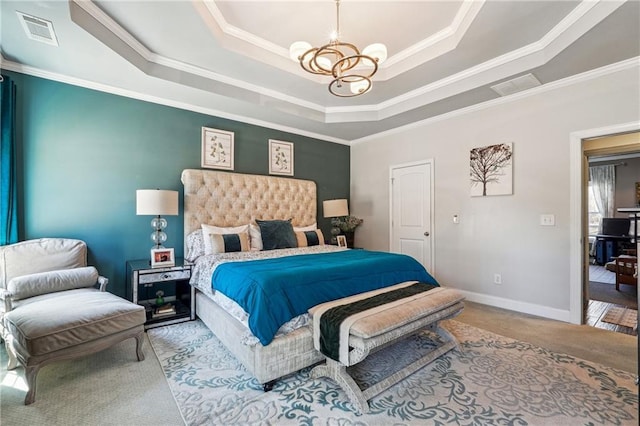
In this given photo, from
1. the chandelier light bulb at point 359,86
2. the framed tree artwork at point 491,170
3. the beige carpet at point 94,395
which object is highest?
the chandelier light bulb at point 359,86

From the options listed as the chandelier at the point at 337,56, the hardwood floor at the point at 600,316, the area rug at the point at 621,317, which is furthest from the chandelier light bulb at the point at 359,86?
the area rug at the point at 621,317

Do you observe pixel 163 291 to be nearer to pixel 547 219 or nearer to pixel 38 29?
pixel 38 29

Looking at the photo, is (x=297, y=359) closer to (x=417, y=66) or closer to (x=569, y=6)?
(x=417, y=66)

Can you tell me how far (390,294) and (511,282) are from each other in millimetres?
2249

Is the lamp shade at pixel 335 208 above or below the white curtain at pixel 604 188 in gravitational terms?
below

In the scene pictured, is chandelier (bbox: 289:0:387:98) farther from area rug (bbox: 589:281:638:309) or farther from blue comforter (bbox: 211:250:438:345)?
area rug (bbox: 589:281:638:309)

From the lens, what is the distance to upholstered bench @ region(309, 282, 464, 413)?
1821 millimetres

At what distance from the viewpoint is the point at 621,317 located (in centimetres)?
341

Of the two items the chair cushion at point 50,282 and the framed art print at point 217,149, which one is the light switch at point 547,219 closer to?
the framed art print at point 217,149

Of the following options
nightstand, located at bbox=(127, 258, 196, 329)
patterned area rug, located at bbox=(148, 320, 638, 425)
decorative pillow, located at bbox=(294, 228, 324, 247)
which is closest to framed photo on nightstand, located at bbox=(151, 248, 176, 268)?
nightstand, located at bbox=(127, 258, 196, 329)

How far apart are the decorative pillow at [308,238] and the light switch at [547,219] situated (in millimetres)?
2861

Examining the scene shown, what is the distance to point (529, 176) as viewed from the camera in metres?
A: 3.53

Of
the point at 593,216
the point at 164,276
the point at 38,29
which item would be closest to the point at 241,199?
the point at 164,276

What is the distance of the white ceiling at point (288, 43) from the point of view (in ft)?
7.61
